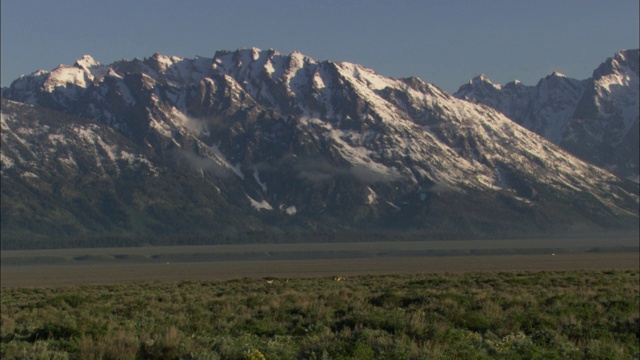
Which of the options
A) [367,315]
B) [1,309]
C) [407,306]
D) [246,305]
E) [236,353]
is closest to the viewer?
[236,353]

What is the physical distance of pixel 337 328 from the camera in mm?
23203

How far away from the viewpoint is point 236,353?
55.4 ft

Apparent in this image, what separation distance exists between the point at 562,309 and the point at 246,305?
432 inches

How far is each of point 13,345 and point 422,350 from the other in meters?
9.30

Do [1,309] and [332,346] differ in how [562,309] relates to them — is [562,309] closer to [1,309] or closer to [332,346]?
[332,346]

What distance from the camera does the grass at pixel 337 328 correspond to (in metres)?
17.6

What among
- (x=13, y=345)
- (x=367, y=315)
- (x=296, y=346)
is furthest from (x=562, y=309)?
(x=13, y=345)

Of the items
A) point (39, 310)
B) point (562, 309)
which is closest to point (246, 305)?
point (39, 310)

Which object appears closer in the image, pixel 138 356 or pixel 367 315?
pixel 138 356

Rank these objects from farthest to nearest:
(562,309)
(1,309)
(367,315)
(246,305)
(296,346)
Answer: (1,309) < (246,305) < (562,309) < (367,315) < (296,346)

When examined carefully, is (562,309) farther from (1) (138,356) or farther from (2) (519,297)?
(1) (138,356)

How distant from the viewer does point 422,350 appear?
17.2 m

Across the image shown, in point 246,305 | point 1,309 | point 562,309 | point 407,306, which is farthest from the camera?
point 1,309

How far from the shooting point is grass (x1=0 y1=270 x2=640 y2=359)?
1761cm
